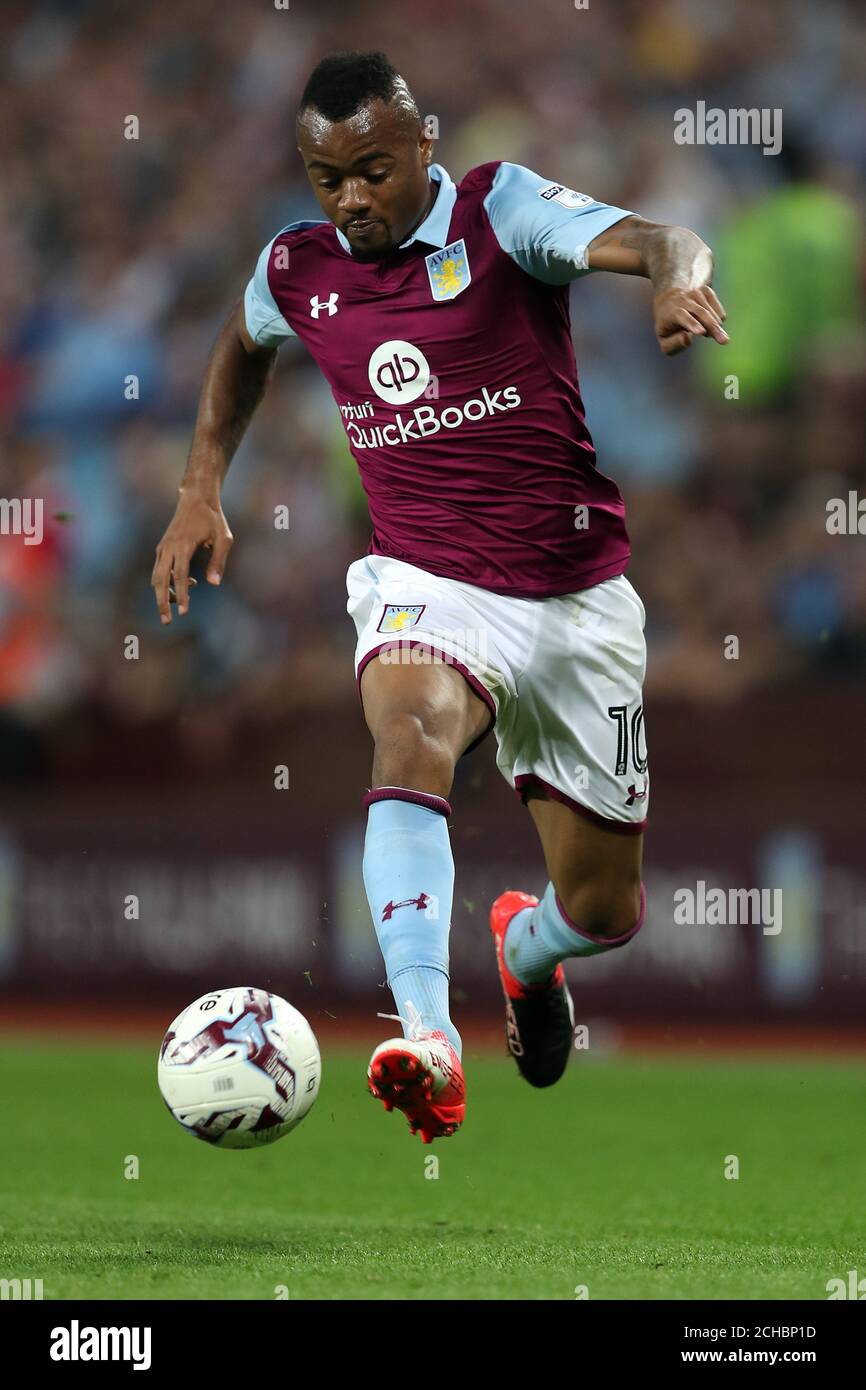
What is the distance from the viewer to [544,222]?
4.61m

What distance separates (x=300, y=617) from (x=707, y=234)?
319 centimetres

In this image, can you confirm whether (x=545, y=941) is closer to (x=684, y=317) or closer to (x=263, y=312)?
(x=263, y=312)

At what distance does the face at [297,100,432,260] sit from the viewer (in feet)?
14.8

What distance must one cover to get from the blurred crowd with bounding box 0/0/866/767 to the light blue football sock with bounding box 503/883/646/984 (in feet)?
15.1

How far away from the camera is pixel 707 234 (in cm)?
1088

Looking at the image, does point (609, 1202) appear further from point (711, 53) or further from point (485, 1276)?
point (711, 53)

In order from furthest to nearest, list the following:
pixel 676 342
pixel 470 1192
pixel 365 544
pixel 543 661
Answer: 1. pixel 365 544
2. pixel 470 1192
3. pixel 543 661
4. pixel 676 342

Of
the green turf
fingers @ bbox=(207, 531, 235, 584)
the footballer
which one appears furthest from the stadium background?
fingers @ bbox=(207, 531, 235, 584)

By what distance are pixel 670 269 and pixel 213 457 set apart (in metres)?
1.72

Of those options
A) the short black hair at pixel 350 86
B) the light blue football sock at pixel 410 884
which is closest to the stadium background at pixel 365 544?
the light blue football sock at pixel 410 884

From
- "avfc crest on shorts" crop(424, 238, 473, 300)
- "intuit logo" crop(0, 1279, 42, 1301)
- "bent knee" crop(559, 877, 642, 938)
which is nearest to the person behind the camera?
"intuit logo" crop(0, 1279, 42, 1301)

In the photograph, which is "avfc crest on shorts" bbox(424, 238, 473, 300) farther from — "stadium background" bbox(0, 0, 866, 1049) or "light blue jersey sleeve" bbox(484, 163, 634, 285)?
"stadium background" bbox(0, 0, 866, 1049)

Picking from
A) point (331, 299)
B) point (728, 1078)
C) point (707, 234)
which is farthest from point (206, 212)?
point (331, 299)

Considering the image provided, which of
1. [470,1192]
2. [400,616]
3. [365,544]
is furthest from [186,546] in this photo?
[365,544]
